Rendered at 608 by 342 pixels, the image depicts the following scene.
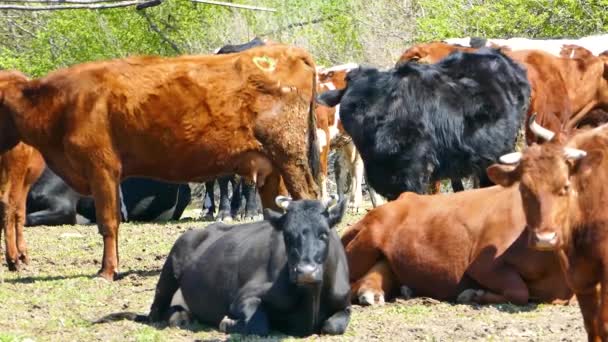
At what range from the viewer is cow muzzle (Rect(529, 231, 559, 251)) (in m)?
7.86

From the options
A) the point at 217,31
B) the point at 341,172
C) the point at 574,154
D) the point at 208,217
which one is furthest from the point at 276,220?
the point at 217,31

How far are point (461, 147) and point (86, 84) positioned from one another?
3824 millimetres

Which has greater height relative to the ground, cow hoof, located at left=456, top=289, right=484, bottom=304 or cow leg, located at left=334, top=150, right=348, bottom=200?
cow hoof, located at left=456, top=289, right=484, bottom=304

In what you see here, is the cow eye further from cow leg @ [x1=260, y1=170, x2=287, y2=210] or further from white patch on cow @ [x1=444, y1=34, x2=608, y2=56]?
white patch on cow @ [x1=444, y1=34, x2=608, y2=56]

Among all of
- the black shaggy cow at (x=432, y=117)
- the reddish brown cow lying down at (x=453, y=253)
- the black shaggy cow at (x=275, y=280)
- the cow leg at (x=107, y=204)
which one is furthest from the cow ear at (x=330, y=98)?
the black shaggy cow at (x=275, y=280)

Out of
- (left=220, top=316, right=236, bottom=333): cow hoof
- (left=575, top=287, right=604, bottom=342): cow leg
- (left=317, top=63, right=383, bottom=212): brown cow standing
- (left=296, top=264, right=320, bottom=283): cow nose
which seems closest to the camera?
(left=575, top=287, right=604, bottom=342): cow leg

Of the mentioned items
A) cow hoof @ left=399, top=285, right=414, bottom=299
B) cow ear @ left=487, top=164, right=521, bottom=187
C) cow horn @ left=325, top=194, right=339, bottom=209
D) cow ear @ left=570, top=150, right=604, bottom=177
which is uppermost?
cow ear @ left=570, top=150, right=604, bottom=177

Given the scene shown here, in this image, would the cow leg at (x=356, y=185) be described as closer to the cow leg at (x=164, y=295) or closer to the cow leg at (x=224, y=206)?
the cow leg at (x=224, y=206)

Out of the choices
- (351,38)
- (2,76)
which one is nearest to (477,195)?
(2,76)

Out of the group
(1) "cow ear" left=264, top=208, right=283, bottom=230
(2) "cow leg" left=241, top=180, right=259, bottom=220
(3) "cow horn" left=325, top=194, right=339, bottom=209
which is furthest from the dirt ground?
(2) "cow leg" left=241, top=180, right=259, bottom=220

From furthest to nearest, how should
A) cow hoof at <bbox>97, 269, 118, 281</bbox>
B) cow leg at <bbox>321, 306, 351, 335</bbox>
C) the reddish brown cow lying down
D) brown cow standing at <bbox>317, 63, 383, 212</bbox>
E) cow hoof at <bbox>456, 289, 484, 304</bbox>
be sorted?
brown cow standing at <bbox>317, 63, 383, 212</bbox>
cow hoof at <bbox>97, 269, 118, 281</bbox>
cow hoof at <bbox>456, 289, 484, 304</bbox>
the reddish brown cow lying down
cow leg at <bbox>321, 306, 351, 335</bbox>

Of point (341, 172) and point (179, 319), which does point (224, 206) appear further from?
point (179, 319)

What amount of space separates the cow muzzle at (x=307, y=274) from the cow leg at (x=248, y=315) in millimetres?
470

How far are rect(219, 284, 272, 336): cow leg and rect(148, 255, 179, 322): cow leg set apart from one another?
85 centimetres
